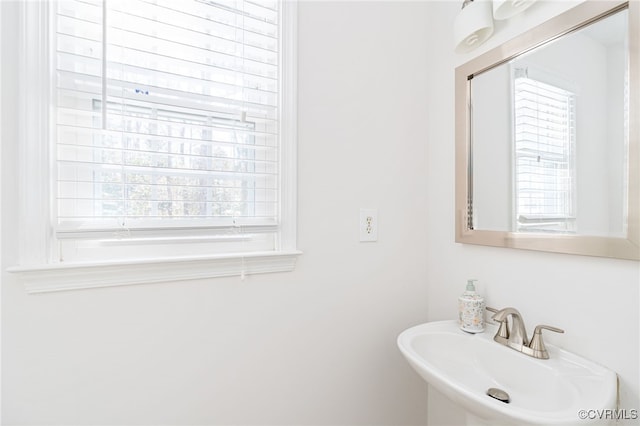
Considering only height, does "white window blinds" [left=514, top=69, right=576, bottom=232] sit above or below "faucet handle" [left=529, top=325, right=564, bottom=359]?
above

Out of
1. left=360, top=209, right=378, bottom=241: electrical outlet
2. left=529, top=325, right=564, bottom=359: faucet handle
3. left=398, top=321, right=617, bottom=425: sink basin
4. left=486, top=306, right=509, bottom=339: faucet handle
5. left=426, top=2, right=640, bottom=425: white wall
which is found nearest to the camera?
left=398, top=321, right=617, bottom=425: sink basin

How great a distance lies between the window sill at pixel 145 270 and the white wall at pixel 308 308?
0.09 feet

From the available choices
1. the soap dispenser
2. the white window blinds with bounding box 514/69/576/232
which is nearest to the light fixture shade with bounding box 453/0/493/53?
the white window blinds with bounding box 514/69/576/232

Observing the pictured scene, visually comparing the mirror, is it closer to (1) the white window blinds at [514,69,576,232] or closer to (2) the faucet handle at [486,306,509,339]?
(1) the white window blinds at [514,69,576,232]

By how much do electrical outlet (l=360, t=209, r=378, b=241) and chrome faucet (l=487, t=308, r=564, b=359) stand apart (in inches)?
19.2

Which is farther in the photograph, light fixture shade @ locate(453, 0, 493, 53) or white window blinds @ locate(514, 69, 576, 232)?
light fixture shade @ locate(453, 0, 493, 53)

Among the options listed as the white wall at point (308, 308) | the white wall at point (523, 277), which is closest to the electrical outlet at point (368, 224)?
the white wall at point (308, 308)

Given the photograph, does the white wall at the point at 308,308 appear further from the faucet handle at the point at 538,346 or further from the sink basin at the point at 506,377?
the faucet handle at the point at 538,346

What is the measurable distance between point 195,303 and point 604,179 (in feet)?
3.96

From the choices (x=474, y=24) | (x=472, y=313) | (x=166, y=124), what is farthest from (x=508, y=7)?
(x=166, y=124)

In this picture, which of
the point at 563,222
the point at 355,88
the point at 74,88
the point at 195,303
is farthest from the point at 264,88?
the point at 563,222

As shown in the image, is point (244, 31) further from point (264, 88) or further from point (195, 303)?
point (195, 303)

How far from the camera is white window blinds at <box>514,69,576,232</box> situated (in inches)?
36.3

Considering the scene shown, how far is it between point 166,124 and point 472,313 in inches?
46.8
